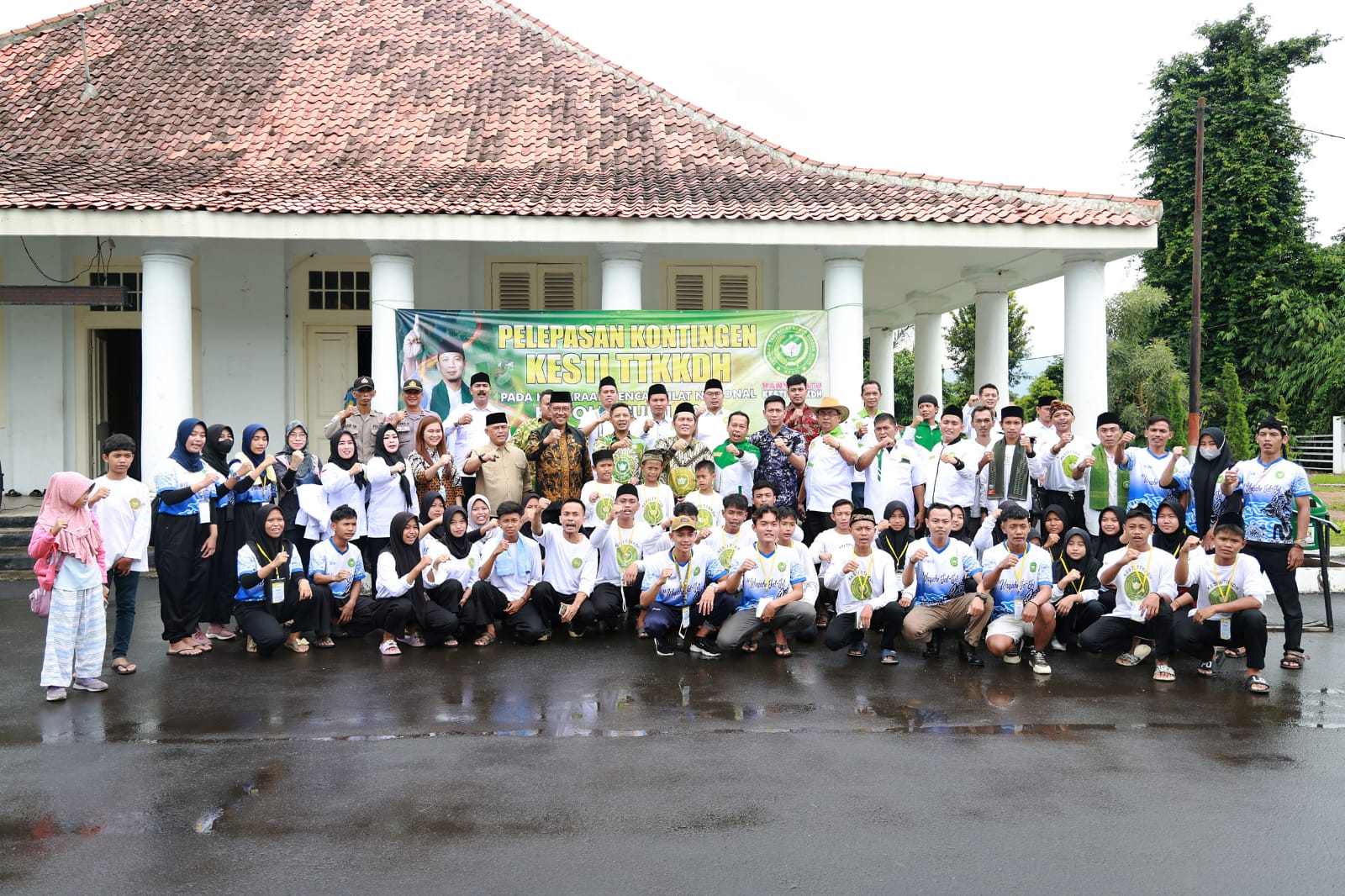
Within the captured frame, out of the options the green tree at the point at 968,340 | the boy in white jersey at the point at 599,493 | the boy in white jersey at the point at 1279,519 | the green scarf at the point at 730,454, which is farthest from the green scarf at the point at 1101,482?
the green tree at the point at 968,340

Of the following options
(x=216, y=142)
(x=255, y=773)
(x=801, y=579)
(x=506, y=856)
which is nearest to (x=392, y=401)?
(x=216, y=142)

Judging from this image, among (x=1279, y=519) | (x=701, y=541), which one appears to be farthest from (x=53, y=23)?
(x=1279, y=519)

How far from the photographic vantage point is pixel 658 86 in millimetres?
15133

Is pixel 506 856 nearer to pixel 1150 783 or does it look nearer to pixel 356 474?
pixel 1150 783

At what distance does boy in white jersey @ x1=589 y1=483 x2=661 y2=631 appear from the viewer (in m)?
8.06

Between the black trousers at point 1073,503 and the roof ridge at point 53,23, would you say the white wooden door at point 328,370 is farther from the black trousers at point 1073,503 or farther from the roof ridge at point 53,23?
the black trousers at point 1073,503

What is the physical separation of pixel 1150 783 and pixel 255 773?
402 cm

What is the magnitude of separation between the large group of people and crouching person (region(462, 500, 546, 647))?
0.02 metres

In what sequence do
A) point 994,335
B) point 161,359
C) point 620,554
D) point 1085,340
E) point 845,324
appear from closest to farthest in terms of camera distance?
1. point 620,554
2. point 161,359
3. point 845,324
4. point 1085,340
5. point 994,335

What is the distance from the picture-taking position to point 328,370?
14.2 meters

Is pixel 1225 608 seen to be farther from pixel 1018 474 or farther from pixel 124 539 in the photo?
pixel 124 539

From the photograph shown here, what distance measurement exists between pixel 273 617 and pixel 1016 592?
5.09 m

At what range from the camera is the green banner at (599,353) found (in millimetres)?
11594

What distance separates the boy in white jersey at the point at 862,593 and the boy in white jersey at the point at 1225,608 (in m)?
1.79
